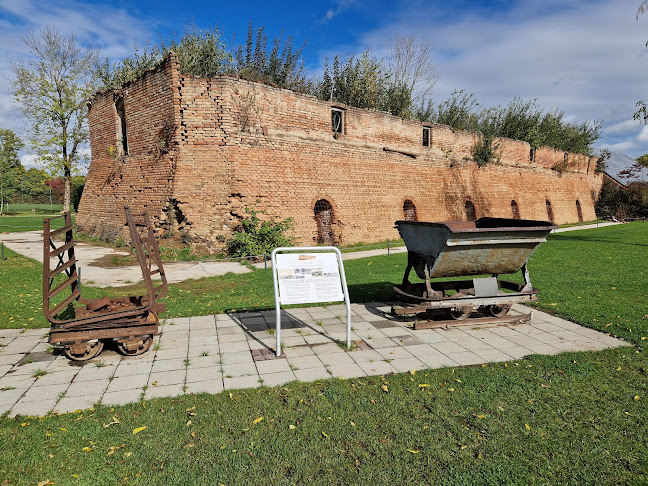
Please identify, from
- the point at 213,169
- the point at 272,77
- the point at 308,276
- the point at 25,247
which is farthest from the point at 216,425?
the point at 272,77

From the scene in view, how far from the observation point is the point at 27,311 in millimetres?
6090

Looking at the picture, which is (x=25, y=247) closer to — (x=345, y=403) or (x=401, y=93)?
(x=345, y=403)

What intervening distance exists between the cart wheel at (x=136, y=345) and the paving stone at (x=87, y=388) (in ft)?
1.90

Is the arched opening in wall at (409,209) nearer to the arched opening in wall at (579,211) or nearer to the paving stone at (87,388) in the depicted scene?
the paving stone at (87,388)

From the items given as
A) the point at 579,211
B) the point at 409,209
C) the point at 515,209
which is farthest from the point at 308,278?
the point at 579,211

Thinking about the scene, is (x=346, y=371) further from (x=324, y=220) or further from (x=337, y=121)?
(x=337, y=121)

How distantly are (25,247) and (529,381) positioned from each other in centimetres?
1635

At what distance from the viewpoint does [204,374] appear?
3959 mm

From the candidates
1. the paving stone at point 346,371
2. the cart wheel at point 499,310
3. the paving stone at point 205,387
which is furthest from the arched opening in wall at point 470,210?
the paving stone at point 205,387

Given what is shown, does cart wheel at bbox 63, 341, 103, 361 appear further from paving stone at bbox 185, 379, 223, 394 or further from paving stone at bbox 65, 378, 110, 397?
paving stone at bbox 185, 379, 223, 394

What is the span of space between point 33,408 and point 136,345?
1177 mm

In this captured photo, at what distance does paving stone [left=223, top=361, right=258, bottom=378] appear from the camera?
3955 mm

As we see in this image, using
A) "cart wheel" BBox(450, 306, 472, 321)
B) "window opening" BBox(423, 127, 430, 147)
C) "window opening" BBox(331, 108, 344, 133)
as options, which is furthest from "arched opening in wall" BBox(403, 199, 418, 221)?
"cart wheel" BBox(450, 306, 472, 321)

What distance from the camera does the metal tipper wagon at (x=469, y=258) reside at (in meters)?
5.13
